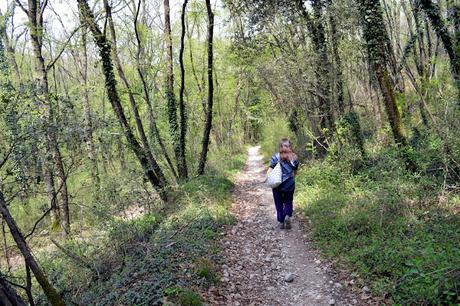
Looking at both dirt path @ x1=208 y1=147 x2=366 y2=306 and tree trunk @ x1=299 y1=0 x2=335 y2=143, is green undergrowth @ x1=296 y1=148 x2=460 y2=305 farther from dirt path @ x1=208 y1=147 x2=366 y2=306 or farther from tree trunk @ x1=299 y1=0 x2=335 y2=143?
tree trunk @ x1=299 y1=0 x2=335 y2=143

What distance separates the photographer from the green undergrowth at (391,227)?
4.42 metres

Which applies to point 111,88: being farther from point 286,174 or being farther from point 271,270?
point 271,270

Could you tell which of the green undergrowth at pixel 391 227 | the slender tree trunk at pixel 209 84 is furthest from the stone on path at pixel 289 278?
the slender tree trunk at pixel 209 84

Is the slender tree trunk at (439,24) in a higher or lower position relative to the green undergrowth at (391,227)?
higher

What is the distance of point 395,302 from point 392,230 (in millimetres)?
2063

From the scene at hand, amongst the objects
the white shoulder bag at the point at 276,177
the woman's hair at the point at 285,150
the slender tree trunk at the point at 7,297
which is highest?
the woman's hair at the point at 285,150

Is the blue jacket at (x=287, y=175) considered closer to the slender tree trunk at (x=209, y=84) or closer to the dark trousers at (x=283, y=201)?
the dark trousers at (x=283, y=201)

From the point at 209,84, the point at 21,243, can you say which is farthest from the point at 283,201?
the point at 209,84

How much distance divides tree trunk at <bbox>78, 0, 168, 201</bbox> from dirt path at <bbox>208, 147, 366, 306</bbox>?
4698 mm

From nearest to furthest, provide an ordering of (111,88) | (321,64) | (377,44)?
(377,44)
(111,88)
(321,64)

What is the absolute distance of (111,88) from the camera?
11.8m

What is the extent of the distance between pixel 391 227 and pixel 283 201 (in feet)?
8.13

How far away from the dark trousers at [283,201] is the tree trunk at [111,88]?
219 inches

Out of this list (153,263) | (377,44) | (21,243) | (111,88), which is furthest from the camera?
(111,88)
